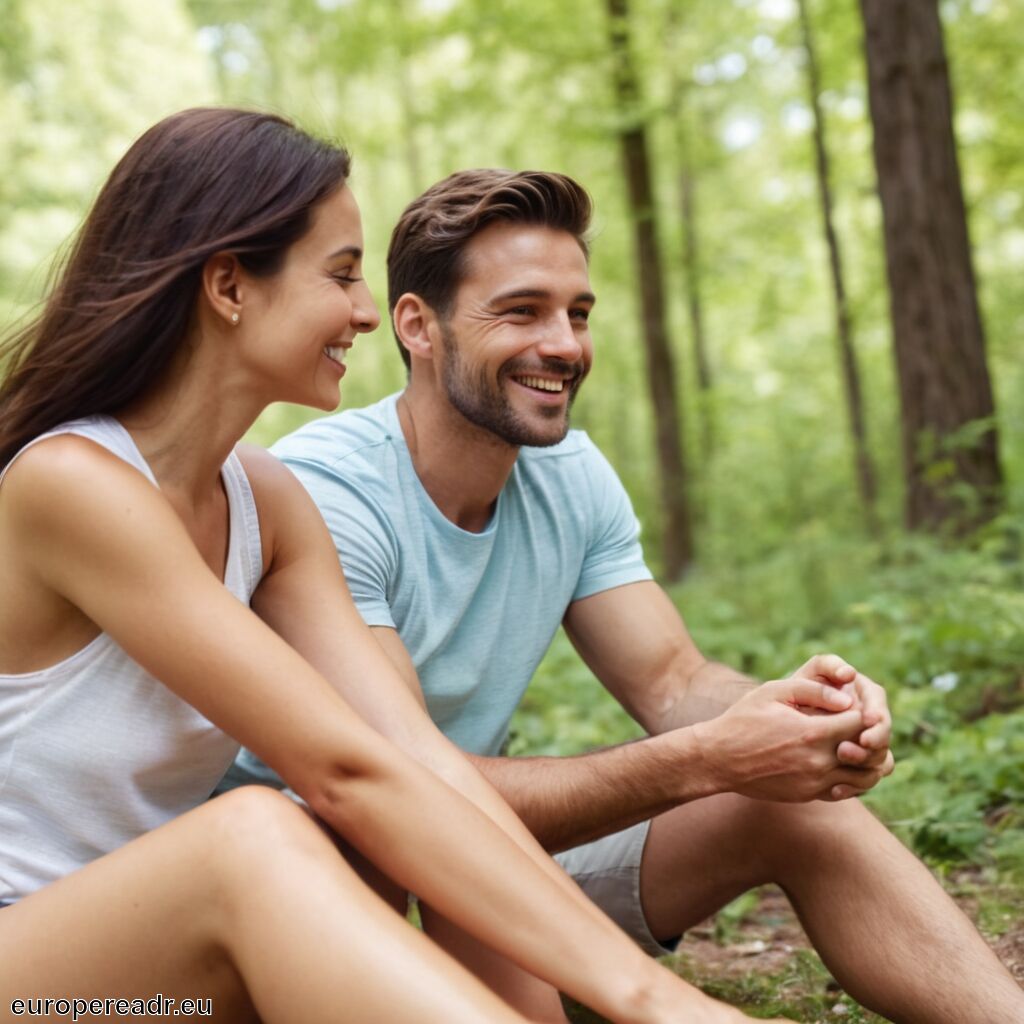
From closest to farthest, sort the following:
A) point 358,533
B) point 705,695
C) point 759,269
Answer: point 358,533, point 705,695, point 759,269

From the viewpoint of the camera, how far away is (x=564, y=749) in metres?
4.47

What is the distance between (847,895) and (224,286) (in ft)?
5.40

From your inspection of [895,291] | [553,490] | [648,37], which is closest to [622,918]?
[553,490]

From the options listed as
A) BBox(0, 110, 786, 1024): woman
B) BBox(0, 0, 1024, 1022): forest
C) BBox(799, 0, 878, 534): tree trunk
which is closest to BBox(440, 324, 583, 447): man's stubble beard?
BBox(0, 0, 1024, 1022): forest

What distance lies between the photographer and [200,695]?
189 centimetres

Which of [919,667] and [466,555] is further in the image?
[919,667]

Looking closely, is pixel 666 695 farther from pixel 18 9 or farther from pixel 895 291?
pixel 18 9

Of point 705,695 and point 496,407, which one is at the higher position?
point 496,407

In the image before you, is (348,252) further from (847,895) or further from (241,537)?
(847,895)

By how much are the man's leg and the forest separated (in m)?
0.29

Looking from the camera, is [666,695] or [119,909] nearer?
[119,909]

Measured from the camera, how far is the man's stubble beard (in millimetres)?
2912

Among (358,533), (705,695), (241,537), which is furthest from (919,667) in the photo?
(241,537)

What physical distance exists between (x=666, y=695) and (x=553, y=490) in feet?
1.85
